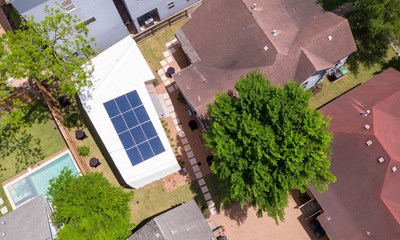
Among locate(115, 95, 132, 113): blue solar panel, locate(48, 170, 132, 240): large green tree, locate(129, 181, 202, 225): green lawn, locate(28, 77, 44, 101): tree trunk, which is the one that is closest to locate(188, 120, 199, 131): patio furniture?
locate(129, 181, 202, 225): green lawn

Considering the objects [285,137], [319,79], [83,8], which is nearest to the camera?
[285,137]

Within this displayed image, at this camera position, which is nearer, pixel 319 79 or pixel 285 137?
pixel 285 137

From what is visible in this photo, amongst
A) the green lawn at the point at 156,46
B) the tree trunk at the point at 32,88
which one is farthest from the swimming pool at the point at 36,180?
the green lawn at the point at 156,46

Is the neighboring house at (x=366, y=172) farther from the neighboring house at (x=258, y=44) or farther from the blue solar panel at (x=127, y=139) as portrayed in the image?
the blue solar panel at (x=127, y=139)

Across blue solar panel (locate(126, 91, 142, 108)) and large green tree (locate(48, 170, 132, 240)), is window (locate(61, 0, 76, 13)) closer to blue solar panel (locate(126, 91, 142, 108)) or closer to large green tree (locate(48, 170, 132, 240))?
blue solar panel (locate(126, 91, 142, 108))

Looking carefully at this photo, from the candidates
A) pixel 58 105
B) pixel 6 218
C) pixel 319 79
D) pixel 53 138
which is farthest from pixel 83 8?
pixel 319 79

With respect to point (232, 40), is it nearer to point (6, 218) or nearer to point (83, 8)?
point (83, 8)

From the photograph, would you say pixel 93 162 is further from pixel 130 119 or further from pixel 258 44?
pixel 258 44
